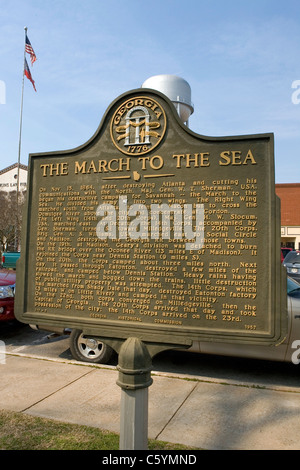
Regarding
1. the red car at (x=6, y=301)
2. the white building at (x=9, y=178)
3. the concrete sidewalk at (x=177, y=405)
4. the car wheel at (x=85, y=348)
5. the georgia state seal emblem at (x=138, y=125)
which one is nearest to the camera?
the georgia state seal emblem at (x=138, y=125)

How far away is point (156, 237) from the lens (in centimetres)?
298

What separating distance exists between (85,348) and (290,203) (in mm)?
33178

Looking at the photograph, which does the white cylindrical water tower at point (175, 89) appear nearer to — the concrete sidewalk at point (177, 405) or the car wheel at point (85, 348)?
the car wheel at point (85, 348)

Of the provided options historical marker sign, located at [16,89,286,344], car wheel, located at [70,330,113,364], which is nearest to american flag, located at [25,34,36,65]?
car wheel, located at [70,330,113,364]

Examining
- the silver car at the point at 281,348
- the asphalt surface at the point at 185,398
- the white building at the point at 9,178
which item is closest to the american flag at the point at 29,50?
the white building at the point at 9,178

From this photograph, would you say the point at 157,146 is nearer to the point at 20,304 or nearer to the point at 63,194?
the point at 63,194

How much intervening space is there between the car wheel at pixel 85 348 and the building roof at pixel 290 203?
30.7 m

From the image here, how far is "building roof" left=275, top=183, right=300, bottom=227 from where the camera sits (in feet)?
111

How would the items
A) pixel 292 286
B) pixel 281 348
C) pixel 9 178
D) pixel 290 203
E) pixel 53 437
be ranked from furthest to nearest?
pixel 9 178 → pixel 290 203 → pixel 292 286 → pixel 281 348 → pixel 53 437

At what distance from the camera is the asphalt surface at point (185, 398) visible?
3.49m

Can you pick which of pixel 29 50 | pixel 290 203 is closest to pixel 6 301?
pixel 29 50

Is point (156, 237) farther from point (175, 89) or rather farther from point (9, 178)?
point (9, 178)
